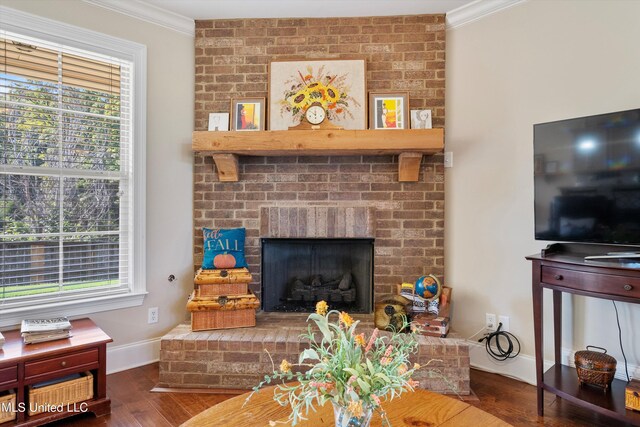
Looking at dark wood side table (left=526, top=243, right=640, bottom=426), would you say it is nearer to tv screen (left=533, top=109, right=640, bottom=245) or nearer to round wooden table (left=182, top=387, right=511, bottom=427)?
tv screen (left=533, top=109, right=640, bottom=245)

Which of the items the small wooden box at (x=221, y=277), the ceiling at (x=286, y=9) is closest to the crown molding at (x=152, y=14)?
the ceiling at (x=286, y=9)

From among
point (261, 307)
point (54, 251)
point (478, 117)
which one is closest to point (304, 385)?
point (261, 307)

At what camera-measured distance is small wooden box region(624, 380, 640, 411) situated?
5.75 ft

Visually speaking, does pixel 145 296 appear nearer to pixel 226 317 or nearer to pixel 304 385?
pixel 226 317

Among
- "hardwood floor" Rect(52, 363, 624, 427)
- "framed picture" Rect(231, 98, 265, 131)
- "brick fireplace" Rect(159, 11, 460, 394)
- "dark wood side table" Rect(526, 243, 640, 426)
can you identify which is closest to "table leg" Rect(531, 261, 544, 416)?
"dark wood side table" Rect(526, 243, 640, 426)

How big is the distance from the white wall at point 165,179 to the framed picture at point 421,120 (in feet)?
5.65

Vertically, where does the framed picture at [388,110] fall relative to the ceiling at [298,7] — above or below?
below

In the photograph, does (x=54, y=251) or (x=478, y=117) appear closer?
(x=54, y=251)

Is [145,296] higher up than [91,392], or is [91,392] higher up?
[145,296]

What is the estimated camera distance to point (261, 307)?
2922 millimetres

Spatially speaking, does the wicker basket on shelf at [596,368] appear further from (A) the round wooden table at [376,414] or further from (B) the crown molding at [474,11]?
(B) the crown molding at [474,11]

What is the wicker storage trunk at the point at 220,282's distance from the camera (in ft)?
8.30

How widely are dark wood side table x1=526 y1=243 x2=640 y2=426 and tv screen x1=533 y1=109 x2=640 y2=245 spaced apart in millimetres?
174

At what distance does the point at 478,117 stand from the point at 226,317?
2.29 metres
